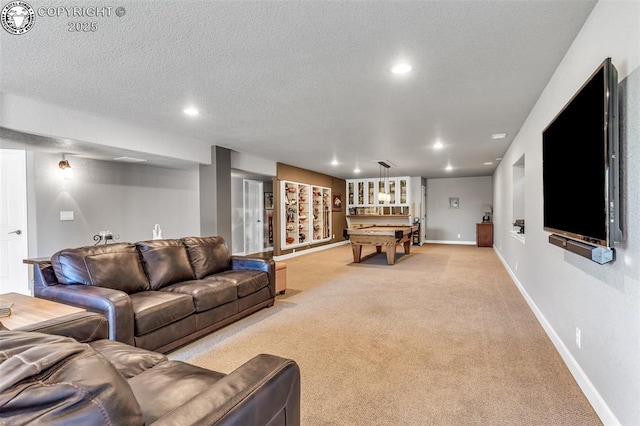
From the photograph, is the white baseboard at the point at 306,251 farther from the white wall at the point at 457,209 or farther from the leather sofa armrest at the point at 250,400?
the leather sofa armrest at the point at 250,400

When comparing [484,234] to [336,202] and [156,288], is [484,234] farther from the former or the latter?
[156,288]

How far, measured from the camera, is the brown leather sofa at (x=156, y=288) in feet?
8.18

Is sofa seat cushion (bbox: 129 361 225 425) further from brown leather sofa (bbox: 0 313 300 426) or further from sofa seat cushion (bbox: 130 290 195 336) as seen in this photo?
sofa seat cushion (bbox: 130 290 195 336)

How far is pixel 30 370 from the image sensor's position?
71cm

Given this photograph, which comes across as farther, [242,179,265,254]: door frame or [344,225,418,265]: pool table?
[242,179,265,254]: door frame

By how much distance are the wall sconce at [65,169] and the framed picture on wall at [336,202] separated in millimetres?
6917

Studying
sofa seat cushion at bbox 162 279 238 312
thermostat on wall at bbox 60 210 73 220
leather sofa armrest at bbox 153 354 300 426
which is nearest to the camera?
leather sofa armrest at bbox 153 354 300 426

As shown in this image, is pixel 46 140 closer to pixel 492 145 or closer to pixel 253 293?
pixel 253 293

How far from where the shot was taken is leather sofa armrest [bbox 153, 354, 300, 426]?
3.08ft

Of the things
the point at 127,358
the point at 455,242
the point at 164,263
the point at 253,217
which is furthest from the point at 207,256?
the point at 455,242

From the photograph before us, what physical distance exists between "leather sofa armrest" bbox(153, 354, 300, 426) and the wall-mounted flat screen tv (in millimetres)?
1613

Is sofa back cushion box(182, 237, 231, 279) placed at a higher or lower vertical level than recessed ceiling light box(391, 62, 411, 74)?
lower

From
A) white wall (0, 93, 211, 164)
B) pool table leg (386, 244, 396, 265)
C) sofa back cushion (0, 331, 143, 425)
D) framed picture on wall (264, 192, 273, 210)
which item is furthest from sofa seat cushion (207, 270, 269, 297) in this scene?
framed picture on wall (264, 192, 273, 210)

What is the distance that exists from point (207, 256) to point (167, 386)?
256 cm
